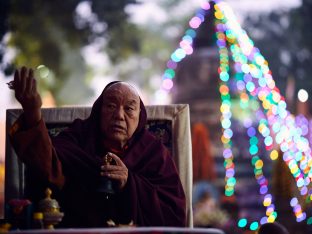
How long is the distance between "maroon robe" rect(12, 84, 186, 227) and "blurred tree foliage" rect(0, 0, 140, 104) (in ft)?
41.1

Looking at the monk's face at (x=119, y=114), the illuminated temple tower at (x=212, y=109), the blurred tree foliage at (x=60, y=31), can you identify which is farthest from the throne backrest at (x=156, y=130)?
the blurred tree foliage at (x=60, y=31)

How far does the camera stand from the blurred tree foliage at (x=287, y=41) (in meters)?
16.5

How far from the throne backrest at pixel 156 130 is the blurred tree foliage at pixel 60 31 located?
12.2 meters

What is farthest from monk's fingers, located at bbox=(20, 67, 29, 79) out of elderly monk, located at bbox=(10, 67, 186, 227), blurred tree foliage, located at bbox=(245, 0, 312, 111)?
blurred tree foliage, located at bbox=(245, 0, 312, 111)

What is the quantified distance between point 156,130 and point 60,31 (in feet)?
44.9

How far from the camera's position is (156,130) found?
314 cm

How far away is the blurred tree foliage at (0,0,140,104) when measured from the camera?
15648 millimetres

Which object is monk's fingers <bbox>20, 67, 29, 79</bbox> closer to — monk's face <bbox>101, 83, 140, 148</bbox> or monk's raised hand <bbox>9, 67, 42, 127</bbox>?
monk's raised hand <bbox>9, 67, 42, 127</bbox>

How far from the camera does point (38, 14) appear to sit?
16.2 metres

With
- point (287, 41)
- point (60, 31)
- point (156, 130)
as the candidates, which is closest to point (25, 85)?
point (156, 130)

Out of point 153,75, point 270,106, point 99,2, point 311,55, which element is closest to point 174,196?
point 270,106

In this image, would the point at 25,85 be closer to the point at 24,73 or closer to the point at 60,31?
the point at 24,73

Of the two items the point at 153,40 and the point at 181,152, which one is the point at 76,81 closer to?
the point at 153,40

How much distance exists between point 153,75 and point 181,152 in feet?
51.2
